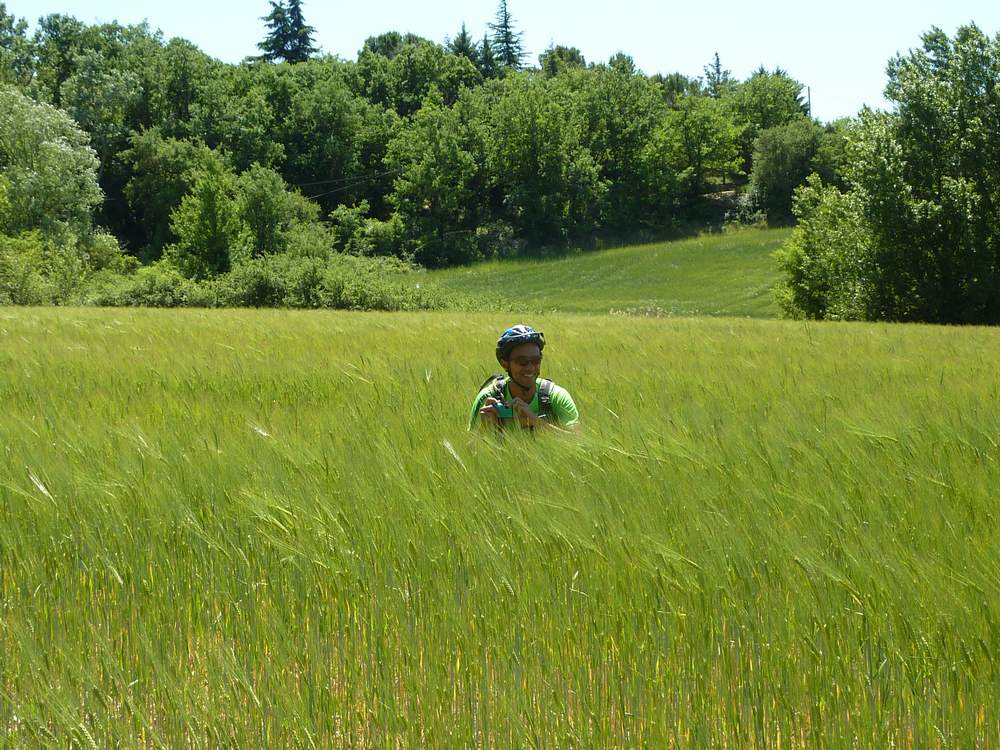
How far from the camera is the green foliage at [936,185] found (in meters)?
31.9

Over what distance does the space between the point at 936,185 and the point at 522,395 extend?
31338 mm

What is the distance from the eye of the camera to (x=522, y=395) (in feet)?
17.8

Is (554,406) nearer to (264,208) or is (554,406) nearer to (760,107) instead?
(264,208)

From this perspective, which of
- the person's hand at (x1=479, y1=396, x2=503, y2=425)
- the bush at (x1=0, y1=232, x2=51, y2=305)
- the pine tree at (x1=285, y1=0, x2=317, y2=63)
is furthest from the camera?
the pine tree at (x1=285, y1=0, x2=317, y2=63)

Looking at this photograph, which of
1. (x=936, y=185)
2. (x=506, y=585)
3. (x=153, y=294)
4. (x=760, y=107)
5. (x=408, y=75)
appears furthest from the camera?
(x=760, y=107)

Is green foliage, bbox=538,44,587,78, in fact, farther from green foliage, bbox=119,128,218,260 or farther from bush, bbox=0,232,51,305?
bush, bbox=0,232,51,305

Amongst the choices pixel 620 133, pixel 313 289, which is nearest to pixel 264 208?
pixel 313 289

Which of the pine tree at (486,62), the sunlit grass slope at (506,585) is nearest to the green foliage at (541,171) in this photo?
the pine tree at (486,62)

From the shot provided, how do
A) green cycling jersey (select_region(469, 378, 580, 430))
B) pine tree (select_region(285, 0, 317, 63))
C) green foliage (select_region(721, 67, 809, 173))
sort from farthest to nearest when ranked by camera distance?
pine tree (select_region(285, 0, 317, 63)) → green foliage (select_region(721, 67, 809, 173)) → green cycling jersey (select_region(469, 378, 580, 430))

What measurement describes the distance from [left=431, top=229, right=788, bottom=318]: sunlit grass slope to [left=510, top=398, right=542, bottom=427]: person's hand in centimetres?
4490

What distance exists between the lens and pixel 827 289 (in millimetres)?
39219

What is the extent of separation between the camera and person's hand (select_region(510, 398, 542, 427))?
5.14 m

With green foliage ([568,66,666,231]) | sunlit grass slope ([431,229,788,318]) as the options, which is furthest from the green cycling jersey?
green foliage ([568,66,666,231])

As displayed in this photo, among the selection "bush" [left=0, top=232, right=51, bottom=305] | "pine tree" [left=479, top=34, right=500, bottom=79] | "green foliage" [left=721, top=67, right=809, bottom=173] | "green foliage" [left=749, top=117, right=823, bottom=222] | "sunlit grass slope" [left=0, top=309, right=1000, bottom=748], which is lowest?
"sunlit grass slope" [left=0, top=309, right=1000, bottom=748]
